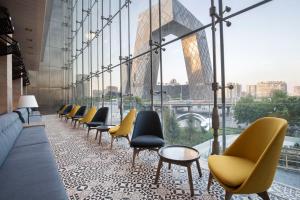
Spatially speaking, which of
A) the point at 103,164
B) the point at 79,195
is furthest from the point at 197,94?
the point at 79,195

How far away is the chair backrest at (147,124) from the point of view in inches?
123

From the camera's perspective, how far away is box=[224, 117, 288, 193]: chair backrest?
135cm

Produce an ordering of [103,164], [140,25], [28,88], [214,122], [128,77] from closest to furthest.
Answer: [214,122]
[103,164]
[140,25]
[128,77]
[28,88]

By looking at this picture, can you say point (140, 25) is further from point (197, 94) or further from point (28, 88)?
point (28, 88)

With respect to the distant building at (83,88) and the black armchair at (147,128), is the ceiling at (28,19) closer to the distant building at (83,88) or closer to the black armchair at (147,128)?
the distant building at (83,88)

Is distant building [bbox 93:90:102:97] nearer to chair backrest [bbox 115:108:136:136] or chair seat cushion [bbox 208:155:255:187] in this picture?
chair backrest [bbox 115:108:136:136]

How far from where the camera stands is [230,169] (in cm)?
162

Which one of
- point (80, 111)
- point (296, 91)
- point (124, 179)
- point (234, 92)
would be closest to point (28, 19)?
point (80, 111)

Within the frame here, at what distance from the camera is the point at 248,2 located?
2250mm

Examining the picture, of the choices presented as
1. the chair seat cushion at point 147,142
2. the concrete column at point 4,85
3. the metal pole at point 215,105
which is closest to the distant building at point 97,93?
the concrete column at point 4,85

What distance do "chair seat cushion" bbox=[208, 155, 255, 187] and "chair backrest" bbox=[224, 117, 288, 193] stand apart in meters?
0.07

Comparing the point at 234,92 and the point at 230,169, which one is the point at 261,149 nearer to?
the point at 230,169

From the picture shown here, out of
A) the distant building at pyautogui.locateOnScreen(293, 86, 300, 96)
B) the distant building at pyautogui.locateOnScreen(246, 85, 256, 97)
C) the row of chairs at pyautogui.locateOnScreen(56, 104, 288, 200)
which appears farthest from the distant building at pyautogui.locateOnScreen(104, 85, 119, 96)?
the distant building at pyautogui.locateOnScreen(293, 86, 300, 96)

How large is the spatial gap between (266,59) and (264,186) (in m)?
1.46
